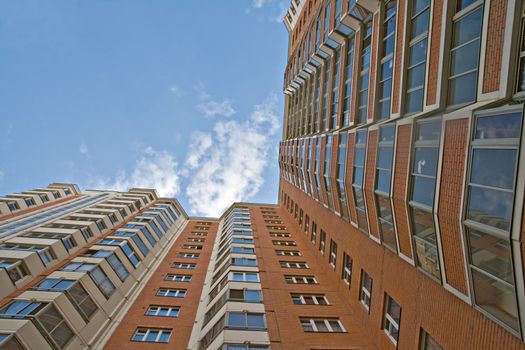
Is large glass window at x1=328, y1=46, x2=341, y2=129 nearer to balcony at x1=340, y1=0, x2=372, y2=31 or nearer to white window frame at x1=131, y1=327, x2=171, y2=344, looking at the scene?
balcony at x1=340, y1=0, x2=372, y2=31

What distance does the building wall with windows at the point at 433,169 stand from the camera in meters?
7.93

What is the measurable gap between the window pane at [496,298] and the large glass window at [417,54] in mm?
6824

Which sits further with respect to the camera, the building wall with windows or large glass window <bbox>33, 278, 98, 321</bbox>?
large glass window <bbox>33, 278, 98, 321</bbox>

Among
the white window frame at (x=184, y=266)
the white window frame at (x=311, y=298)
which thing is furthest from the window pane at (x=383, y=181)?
the white window frame at (x=184, y=266)

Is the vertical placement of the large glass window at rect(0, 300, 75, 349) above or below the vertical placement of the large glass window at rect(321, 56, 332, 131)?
below

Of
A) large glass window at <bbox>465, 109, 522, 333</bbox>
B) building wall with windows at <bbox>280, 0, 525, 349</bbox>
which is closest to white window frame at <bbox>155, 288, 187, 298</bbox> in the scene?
building wall with windows at <bbox>280, 0, 525, 349</bbox>

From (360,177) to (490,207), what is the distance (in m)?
8.74

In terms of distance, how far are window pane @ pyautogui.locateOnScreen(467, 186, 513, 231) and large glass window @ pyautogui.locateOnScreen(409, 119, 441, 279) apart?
182cm

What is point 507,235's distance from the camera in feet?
24.7

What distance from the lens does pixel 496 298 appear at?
848 centimetres

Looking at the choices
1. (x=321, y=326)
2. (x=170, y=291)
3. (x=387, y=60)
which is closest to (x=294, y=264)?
(x=321, y=326)

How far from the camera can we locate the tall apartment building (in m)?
8.40

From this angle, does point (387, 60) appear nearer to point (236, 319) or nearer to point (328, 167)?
point (328, 167)

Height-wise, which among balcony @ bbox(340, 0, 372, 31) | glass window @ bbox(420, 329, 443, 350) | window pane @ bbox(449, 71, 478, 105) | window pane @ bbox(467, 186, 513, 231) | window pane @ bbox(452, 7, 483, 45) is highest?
balcony @ bbox(340, 0, 372, 31)
